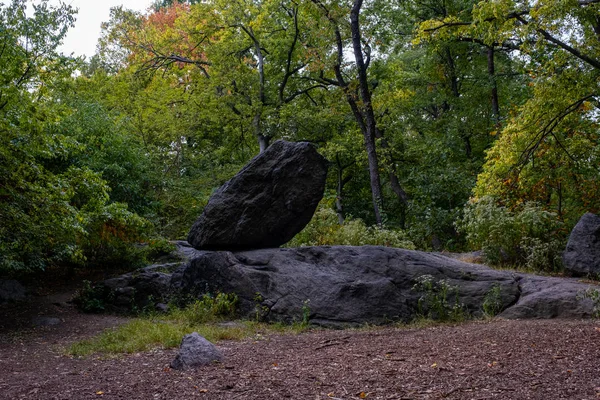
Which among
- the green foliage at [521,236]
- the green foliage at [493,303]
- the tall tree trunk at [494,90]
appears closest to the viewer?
the green foliage at [493,303]

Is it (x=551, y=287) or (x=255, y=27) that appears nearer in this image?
(x=551, y=287)

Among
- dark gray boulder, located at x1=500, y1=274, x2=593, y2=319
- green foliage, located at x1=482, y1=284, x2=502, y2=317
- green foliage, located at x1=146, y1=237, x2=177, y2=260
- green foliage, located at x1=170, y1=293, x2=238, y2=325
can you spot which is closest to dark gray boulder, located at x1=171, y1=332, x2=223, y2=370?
green foliage, located at x1=170, y1=293, x2=238, y2=325

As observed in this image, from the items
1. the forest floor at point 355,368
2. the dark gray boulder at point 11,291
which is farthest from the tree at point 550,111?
the dark gray boulder at point 11,291

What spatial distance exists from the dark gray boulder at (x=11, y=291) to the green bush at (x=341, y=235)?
6193mm

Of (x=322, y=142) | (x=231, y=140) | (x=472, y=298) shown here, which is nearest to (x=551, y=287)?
(x=472, y=298)

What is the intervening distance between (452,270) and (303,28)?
13.6 meters

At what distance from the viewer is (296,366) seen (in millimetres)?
5254

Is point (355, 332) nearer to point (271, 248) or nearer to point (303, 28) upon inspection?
point (271, 248)

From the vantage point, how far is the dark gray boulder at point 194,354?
525 cm

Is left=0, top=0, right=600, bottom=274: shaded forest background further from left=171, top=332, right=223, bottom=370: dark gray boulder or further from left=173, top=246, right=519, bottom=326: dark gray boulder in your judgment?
left=171, top=332, right=223, bottom=370: dark gray boulder

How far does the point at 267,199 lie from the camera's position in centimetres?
933

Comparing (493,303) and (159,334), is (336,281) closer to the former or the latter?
(493,303)

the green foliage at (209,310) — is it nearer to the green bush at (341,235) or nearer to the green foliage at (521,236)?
the green bush at (341,235)

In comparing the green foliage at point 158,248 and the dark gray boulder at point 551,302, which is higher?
the green foliage at point 158,248
